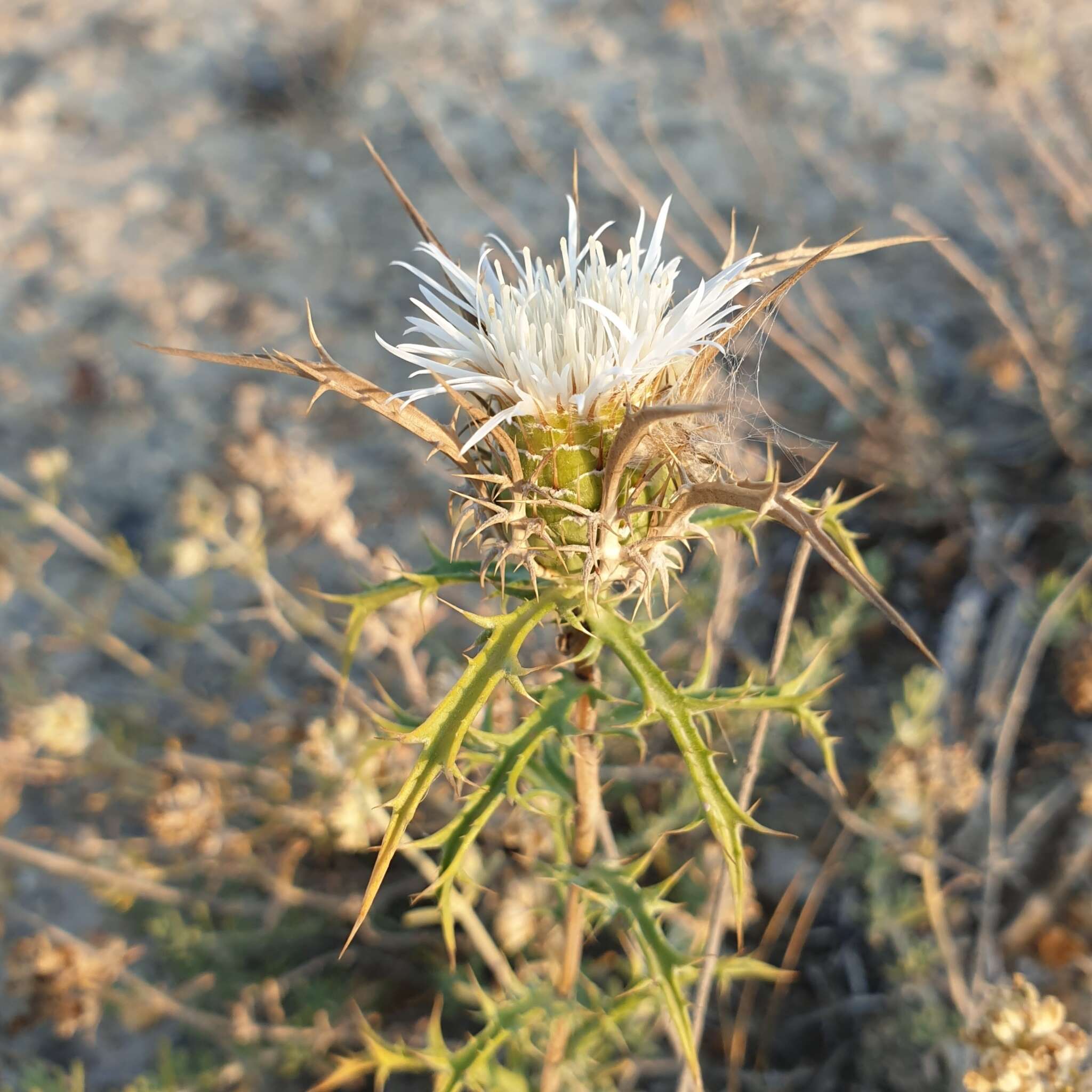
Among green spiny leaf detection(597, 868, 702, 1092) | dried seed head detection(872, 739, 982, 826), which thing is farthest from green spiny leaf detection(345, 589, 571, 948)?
dried seed head detection(872, 739, 982, 826)

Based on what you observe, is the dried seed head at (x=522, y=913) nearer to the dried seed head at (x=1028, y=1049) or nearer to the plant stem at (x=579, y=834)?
the plant stem at (x=579, y=834)

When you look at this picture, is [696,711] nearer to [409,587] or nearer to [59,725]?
[409,587]

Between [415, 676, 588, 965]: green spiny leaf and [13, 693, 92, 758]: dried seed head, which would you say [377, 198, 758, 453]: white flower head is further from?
[13, 693, 92, 758]: dried seed head

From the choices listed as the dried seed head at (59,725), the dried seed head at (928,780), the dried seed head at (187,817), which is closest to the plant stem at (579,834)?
the dried seed head at (928,780)

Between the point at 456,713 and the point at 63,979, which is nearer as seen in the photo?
the point at 456,713

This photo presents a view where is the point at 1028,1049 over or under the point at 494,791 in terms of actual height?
under

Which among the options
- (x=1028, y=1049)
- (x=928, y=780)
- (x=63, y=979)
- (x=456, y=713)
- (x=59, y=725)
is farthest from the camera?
(x=59, y=725)

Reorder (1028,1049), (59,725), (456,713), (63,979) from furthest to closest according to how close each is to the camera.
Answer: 1. (59,725)
2. (63,979)
3. (1028,1049)
4. (456,713)

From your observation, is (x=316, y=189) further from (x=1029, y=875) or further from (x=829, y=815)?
(x=1029, y=875)

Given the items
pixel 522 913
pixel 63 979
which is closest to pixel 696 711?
pixel 522 913
